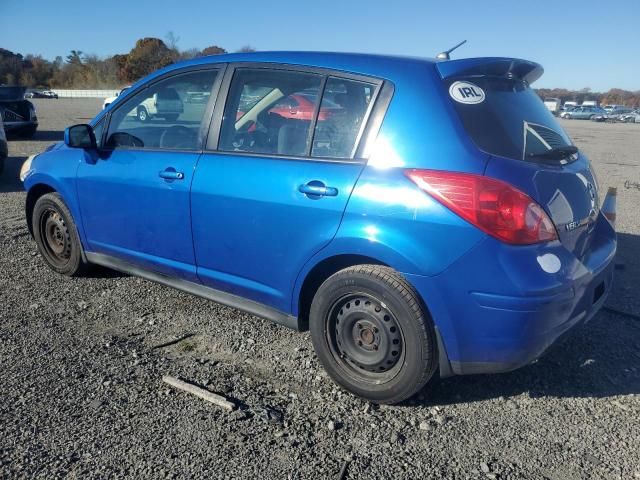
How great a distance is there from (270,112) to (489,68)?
1303mm

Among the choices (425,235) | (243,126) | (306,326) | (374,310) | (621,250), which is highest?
(243,126)

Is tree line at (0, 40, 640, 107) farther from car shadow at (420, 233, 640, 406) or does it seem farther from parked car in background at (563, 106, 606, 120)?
car shadow at (420, 233, 640, 406)

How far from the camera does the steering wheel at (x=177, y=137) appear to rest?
12.2ft

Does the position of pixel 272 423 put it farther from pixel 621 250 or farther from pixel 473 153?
pixel 621 250

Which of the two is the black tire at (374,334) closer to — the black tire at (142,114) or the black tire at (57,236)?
the black tire at (142,114)

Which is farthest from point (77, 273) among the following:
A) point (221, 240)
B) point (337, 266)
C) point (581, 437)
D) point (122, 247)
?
point (581, 437)

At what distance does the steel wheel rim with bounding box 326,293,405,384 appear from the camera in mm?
2932

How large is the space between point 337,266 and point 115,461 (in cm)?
145

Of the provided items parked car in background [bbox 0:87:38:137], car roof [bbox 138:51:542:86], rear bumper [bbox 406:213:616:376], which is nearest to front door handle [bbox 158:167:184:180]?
car roof [bbox 138:51:542:86]

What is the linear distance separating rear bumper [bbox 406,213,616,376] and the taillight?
61 millimetres

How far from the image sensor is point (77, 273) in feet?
15.7

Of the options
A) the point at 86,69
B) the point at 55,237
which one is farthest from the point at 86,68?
the point at 55,237

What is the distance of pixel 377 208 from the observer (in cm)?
281

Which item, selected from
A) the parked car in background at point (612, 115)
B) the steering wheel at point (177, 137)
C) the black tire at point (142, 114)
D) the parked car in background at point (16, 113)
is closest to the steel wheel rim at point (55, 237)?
the black tire at point (142, 114)
